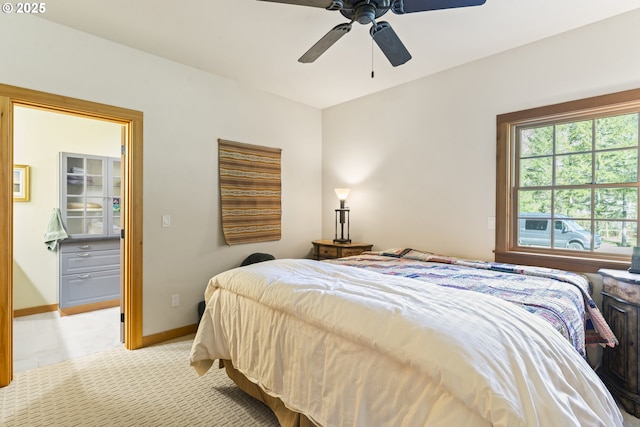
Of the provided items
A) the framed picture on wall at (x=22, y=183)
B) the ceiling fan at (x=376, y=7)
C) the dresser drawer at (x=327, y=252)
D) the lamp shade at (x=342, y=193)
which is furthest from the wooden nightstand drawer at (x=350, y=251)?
the framed picture on wall at (x=22, y=183)

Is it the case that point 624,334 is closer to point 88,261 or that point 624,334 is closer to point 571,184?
point 571,184

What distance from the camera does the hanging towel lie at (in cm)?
385

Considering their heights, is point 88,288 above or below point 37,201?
below

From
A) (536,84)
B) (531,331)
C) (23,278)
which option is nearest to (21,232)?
(23,278)

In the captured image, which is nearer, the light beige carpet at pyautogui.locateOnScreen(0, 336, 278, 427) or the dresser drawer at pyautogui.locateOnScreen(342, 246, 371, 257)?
the light beige carpet at pyautogui.locateOnScreen(0, 336, 278, 427)

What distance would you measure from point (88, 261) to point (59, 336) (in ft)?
3.74

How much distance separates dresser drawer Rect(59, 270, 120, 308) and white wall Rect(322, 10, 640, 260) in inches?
120

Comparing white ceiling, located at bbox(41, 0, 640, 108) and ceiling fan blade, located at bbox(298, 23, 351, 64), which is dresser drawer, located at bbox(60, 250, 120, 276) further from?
ceiling fan blade, located at bbox(298, 23, 351, 64)

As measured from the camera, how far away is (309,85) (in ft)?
12.1

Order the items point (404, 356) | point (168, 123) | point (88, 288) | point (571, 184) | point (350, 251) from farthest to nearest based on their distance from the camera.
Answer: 1. point (88, 288)
2. point (350, 251)
3. point (168, 123)
4. point (571, 184)
5. point (404, 356)

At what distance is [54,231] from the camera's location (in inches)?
152

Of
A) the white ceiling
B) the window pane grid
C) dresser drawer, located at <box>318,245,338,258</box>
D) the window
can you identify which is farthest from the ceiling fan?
dresser drawer, located at <box>318,245,338,258</box>

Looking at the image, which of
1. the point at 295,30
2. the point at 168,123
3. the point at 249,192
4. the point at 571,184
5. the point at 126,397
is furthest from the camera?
the point at 249,192

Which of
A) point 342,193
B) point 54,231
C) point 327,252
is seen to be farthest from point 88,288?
point 342,193
